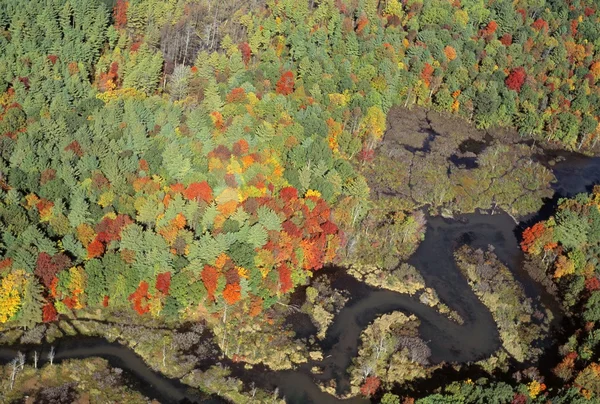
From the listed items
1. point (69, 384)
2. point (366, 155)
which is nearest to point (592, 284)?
point (366, 155)

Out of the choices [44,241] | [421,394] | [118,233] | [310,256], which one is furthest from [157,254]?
[421,394]

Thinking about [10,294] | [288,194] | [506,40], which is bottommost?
[10,294]

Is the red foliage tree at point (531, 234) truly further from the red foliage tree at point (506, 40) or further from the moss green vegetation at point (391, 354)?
the red foliage tree at point (506, 40)

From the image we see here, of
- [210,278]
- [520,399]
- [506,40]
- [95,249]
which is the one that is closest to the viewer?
[520,399]

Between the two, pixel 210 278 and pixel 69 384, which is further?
pixel 210 278

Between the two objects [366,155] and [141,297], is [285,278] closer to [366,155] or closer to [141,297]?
[141,297]

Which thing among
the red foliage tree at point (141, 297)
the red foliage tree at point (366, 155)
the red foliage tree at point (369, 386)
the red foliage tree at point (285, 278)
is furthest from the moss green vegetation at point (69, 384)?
the red foliage tree at point (366, 155)
